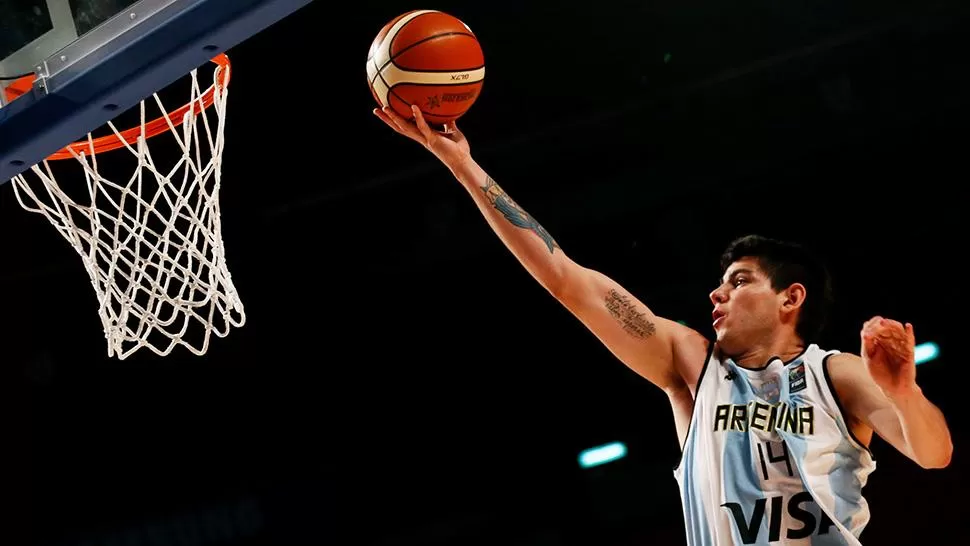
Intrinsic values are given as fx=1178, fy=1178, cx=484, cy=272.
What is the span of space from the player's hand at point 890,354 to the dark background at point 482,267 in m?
3.43

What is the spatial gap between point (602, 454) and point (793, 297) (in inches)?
123

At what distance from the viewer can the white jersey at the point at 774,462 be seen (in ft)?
8.10

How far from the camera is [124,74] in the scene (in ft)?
7.80

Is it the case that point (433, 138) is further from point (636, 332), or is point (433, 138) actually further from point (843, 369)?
point (843, 369)

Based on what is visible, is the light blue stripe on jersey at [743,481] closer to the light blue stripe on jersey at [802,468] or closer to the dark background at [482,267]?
the light blue stripe on jersey at [802,468]

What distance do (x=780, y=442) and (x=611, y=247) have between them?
359 cm

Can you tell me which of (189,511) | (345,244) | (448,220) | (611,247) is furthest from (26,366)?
(611,247)

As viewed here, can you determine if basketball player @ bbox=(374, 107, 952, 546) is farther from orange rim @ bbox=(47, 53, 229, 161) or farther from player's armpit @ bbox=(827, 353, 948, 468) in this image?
orange rim @ bbox=(47, 53, 229, 161)

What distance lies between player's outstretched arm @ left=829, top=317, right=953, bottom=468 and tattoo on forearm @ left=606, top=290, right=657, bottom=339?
426mm

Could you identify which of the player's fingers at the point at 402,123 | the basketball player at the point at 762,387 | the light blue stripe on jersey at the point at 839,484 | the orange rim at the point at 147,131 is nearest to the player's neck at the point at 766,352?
the basketball player at the point at 762,387

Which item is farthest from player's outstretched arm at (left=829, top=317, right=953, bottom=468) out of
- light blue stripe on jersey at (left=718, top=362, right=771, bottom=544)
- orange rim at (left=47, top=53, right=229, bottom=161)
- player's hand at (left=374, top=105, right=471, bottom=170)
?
orange rim at (left=47, top=53, right=229, bottom=161)

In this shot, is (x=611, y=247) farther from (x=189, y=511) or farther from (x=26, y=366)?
(x=26, y=366)

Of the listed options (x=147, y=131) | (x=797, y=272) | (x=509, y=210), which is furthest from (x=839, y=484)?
(x=147, y=131)

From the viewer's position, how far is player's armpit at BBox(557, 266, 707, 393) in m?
2.77
